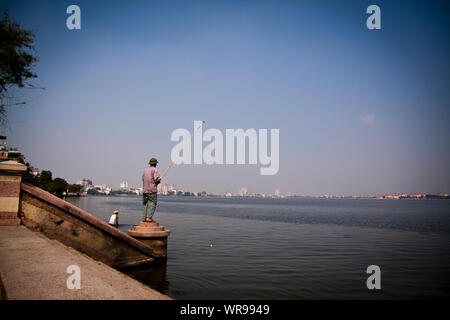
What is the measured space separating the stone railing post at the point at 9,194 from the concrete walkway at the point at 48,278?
1.56m

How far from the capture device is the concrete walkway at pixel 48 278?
383cm

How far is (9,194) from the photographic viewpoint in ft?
25.1

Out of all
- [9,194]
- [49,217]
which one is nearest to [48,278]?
[49,217]

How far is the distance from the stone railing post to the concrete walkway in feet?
5.11

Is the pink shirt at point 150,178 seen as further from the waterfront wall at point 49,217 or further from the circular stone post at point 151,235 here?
the waterfront wall at point 49,217

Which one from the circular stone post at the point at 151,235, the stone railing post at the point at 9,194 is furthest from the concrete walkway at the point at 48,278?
the circular stone post at the point at 151,235

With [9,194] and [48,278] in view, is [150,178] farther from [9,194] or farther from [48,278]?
[48,278]

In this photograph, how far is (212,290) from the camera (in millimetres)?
9125

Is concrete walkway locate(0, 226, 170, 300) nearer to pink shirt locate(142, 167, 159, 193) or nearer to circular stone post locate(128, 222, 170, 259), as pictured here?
circular stone post locate(128, 222, 170, 259)

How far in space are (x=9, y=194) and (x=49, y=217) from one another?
3.66 feet

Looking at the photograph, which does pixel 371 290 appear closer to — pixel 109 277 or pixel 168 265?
pixel 168 265
